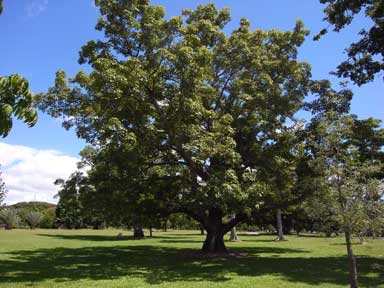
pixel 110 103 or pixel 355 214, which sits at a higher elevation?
pixel 110 103

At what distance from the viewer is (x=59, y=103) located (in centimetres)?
1959

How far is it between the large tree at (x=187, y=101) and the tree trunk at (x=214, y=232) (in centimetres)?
7

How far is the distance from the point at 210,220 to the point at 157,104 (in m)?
8.53

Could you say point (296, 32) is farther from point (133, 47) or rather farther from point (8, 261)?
point (8, 261)

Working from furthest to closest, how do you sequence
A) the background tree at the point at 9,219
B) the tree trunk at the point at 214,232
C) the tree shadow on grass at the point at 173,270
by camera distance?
the background tree at the point at 9,219
the tree trunk at the point at 214,232
the tree shadow on grass at the point at 173,270

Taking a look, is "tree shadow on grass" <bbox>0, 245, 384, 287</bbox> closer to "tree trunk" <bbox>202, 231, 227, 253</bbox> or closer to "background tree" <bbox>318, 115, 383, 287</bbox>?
"tree trunk" <bbox>202, 231, 227, 253</bbox>

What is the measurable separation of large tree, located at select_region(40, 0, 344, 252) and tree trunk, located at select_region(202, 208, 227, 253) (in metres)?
0.07

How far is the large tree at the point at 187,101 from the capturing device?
56.1 ft

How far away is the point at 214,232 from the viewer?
23484 millimetres

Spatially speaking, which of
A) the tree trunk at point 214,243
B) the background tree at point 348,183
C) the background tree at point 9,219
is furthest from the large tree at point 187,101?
the background tree at point 9,219

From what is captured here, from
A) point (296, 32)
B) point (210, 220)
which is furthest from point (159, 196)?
point (296, 32)

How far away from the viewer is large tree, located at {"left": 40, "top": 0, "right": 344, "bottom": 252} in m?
17.1

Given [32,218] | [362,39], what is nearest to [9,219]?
[32,218]

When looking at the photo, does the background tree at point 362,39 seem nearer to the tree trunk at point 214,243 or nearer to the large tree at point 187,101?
the large tree at point 187,101
